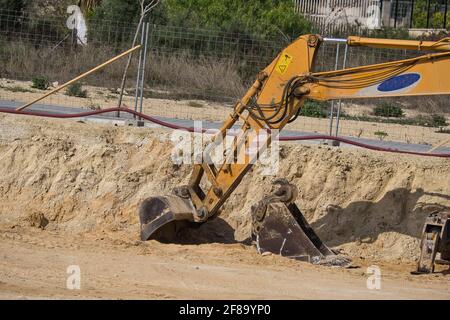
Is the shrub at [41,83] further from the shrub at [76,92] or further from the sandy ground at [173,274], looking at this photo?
the sandy ground at [173,274]

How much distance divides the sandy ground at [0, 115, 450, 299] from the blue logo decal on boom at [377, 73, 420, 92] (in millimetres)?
2234

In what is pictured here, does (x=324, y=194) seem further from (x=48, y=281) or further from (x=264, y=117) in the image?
(x=48, y=281)

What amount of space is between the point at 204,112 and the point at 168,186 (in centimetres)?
650

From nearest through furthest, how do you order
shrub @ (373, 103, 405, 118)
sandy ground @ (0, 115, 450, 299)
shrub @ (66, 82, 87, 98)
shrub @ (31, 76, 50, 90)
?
sandy ground @ (0, 115, 450, 299), shrub @ (31, 76, 50, 90), shrub @ (66, 82, 87, 98), shrub @ (373, 103, 405, 118)

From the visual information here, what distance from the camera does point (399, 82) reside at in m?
11.6

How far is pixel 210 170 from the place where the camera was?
1256 centimetres

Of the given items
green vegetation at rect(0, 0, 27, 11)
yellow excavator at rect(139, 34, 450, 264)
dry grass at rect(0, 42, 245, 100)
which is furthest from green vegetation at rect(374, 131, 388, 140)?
green vegetation at rect(0, 0, 27, 11)

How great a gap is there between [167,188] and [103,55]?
271 inches

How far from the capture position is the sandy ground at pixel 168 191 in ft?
39.3

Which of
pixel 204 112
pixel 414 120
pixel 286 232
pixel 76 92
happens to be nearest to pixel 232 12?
pixel 414 120

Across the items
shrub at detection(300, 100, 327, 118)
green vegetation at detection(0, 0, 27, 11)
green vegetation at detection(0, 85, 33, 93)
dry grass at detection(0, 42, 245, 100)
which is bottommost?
shrub at detection(300, 100, 327, 118)

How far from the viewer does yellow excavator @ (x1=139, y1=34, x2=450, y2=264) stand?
37.7 feet

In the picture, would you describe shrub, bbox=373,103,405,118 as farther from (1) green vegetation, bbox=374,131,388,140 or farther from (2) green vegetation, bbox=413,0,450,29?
(2) green vegetation, bbox=413,0,450,29

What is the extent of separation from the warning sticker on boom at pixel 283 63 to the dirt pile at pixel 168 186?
2498 millimetres
